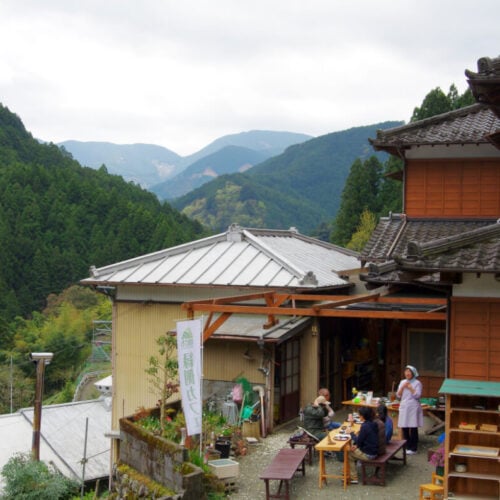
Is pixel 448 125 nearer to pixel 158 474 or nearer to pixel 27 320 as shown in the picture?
pixel 158 474

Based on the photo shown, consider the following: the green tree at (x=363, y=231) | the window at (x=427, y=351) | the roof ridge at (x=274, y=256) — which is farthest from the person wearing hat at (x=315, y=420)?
the green tree at (x=363, y=231)

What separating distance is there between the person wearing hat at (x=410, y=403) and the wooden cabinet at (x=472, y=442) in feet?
8.13

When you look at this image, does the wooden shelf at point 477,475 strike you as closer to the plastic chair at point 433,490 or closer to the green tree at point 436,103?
the plastic chair at point 433,490

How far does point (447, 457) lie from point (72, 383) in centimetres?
4272

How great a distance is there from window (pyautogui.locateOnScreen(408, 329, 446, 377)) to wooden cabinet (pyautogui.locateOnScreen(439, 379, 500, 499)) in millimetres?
6493

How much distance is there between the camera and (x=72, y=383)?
48.5 meters

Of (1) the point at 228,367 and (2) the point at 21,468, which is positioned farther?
(2) the point at 21,468

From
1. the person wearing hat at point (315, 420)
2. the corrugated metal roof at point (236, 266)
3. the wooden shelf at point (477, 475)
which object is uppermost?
the corrugated metal roof at point (236, 266)

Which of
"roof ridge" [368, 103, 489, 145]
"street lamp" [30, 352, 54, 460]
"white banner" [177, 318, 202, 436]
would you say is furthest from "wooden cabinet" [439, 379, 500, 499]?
"street lamp" [30, 352, 54, 460]

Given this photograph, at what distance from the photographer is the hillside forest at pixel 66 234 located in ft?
159

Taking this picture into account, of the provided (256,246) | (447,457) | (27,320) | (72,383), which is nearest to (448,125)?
(256,246)

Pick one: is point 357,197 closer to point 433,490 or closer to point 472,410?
point 433,490

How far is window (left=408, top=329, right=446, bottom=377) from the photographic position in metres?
15.5

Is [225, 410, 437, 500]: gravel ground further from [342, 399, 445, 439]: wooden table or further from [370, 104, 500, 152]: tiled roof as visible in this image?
[370, 104, 500, 152]: tiled roof
